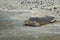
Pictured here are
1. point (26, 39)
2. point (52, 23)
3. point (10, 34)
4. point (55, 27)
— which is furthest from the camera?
Result: point (52, 23)

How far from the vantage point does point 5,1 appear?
3853cm

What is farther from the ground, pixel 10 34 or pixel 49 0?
pixel 10 34

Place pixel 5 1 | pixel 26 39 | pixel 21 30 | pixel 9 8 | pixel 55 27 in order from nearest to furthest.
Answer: pixel 26 39 < pixel 21 30 < pixel 55 27 < pixel 9 8 < pixel 5 1

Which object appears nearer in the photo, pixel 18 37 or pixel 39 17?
pixel 18 37

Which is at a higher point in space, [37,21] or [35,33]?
[35,33]

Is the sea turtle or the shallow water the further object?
the sea turtle

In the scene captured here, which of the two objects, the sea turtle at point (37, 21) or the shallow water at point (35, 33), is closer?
the shallow water at point (35, 33)

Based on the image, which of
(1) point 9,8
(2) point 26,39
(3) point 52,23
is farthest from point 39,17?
(1) point 9,8

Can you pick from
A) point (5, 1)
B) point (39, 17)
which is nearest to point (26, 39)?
point (39, 17)

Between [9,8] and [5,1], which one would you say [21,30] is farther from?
[5,1]

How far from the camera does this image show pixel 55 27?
67.1 feet

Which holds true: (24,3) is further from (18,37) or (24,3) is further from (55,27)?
(18,37)

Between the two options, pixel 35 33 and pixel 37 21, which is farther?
pixel 37 21

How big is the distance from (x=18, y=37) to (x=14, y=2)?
22.3m
